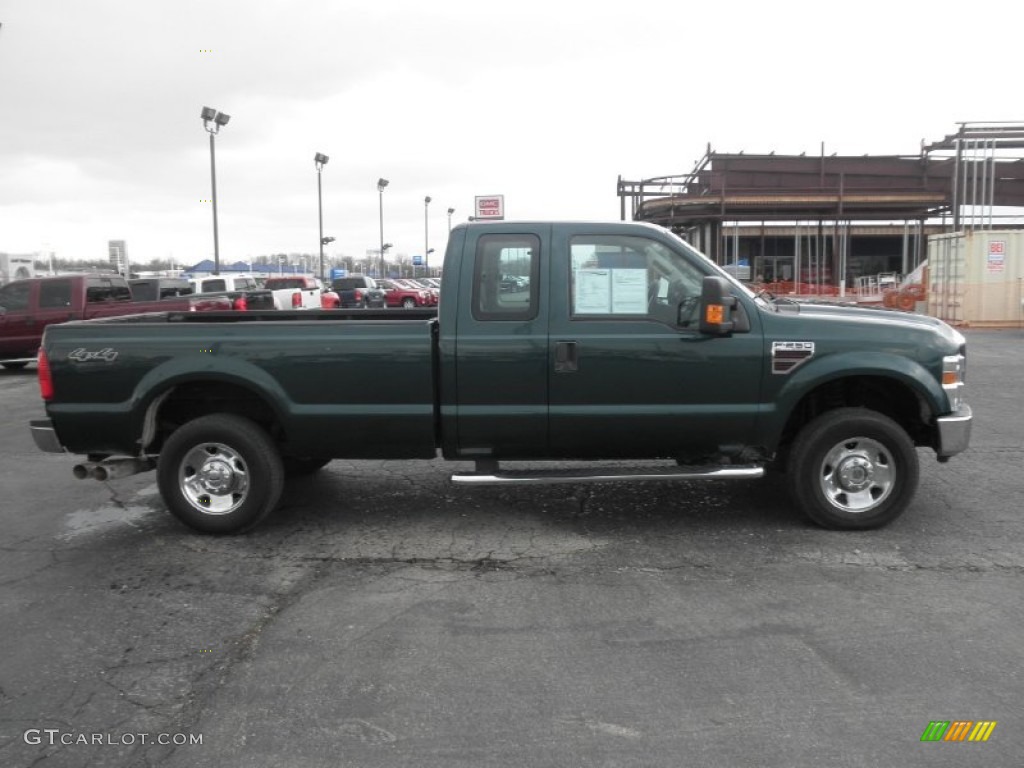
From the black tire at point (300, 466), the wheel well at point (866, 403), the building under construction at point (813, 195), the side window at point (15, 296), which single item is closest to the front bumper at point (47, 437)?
the black tire at point (300, 466)

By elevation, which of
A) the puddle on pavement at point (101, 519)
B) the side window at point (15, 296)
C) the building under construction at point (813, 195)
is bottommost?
the puddle on pavement at point (101, 519)

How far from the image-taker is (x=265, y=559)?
539cm

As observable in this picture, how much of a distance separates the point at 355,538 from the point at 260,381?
120 cm

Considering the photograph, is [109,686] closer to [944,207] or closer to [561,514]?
[561,514]

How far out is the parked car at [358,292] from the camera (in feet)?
121

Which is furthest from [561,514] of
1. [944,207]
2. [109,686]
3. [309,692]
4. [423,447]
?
[944,207]

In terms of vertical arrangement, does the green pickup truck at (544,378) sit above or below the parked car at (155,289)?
below

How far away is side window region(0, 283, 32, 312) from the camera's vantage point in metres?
16.5

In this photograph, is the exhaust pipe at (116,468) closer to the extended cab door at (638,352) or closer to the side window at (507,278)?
the side window at (507,278)

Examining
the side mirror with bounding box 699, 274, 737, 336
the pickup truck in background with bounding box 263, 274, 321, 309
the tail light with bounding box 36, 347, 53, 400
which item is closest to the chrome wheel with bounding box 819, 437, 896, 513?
the side mirror with bounding box 699, 274, 737, 336

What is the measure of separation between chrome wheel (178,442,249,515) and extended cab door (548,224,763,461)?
6.83 ft

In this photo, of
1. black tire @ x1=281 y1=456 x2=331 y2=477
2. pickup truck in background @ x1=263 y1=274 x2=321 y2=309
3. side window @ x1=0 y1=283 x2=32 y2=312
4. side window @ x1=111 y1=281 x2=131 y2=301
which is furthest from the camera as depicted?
pickup truck in background @ x1=263 y1=274 x2=321 y2=309

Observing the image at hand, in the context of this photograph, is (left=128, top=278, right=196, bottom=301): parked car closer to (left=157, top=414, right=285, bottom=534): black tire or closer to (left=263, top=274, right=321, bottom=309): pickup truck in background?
(left=263, top=274, right=321, bottom=309): pickup truck in background

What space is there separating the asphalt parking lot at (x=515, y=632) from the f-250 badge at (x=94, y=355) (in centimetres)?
122
